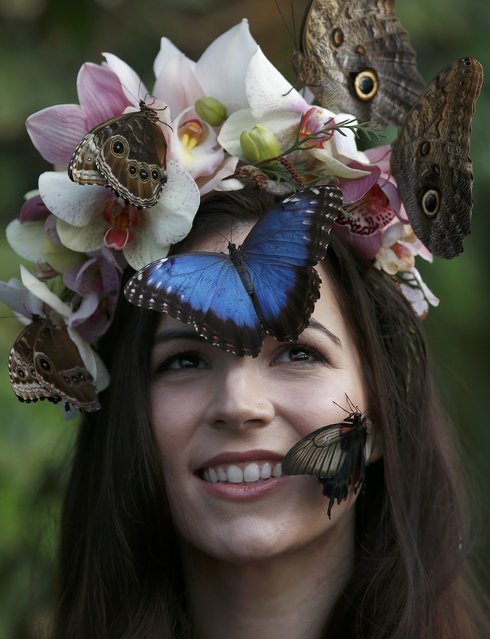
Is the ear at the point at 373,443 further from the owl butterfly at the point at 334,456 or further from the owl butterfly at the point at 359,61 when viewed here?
the owl butterfly at the point at 359,61

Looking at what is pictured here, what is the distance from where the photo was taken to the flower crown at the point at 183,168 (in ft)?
7.05

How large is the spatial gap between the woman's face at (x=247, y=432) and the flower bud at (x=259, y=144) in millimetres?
220

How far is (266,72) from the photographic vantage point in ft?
7.06

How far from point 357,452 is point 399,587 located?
0.34 meters

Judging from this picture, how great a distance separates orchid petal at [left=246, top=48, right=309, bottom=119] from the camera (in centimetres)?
215

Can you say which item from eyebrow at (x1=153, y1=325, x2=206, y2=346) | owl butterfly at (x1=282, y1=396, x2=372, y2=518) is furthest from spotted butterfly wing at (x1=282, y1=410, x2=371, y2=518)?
eyebrow at (x1=153, y1=325, x2=206, y2=346)

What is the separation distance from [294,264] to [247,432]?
347 mm

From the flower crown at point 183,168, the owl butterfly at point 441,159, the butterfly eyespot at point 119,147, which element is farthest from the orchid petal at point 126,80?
the owl butterfly at point 441,159

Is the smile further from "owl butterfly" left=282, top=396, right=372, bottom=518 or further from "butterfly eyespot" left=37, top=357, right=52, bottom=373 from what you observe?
"butterfly eyespot" left=37, top=357, right=52, bottom=373

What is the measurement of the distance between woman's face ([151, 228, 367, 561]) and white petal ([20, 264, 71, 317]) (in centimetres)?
26

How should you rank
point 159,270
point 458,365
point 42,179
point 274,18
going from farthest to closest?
point 274,18 < point 458,365 < point 42,179 < point 159,270

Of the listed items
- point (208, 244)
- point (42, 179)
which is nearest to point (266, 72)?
point (208, 244)

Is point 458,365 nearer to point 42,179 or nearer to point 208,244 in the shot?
point 208,244

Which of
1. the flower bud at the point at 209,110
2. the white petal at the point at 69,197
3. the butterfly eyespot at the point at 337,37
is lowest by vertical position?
the white petal at the point at 69,197
